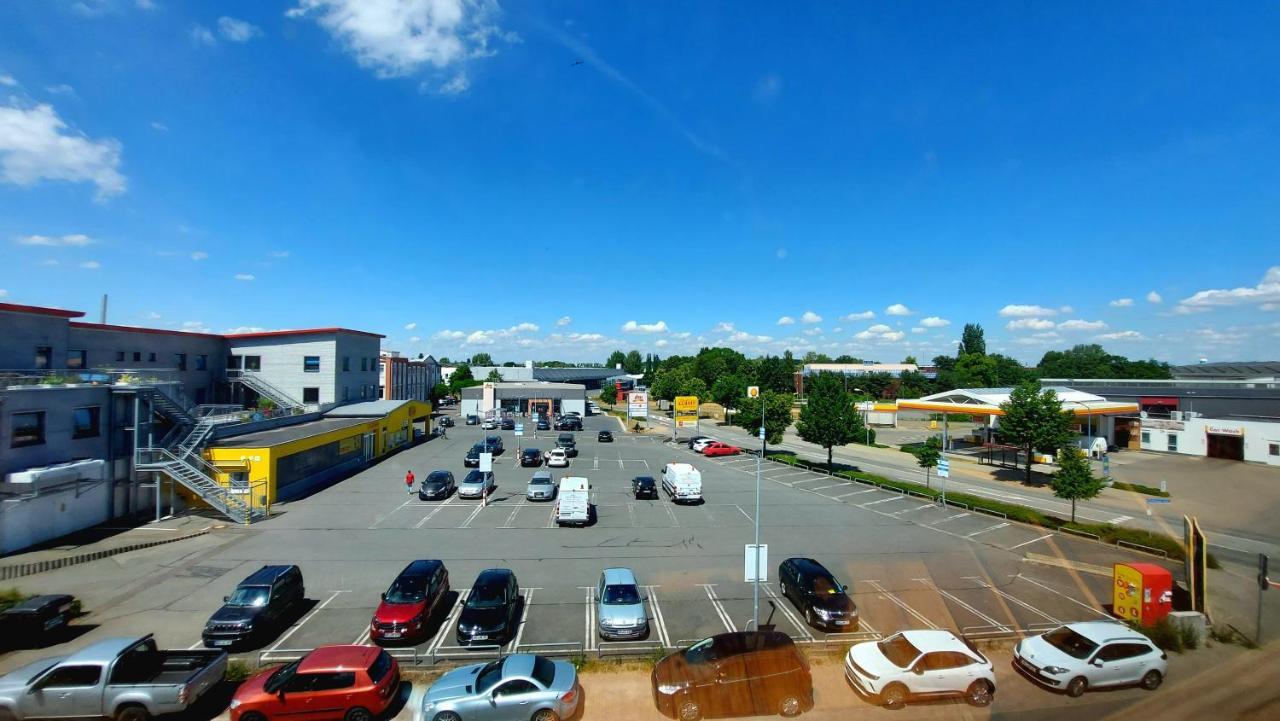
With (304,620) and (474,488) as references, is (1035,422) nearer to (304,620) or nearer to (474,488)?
(474,488)

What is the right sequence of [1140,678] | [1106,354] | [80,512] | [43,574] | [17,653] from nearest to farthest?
[1140,678] < [17,653] < [43,574] < [80,512] < [1106,354]

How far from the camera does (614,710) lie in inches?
404

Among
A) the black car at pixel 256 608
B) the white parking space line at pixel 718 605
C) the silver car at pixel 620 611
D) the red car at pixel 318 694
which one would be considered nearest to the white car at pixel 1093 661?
the white parking space line at pixel 718 605

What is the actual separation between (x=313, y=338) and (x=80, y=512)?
23.3 meters

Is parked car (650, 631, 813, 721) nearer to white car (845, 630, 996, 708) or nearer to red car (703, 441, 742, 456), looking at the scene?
white car (845, 630, 996, 708)

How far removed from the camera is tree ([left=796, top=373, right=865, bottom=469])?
3838 cm

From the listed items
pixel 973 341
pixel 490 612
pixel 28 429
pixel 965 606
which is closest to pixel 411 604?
pixel 490 612

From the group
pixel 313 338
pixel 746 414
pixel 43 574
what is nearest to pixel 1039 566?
pixel 746 414

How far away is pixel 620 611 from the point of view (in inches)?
534

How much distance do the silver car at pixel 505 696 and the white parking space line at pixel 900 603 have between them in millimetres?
9404

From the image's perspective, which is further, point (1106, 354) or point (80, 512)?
point (1106, 354)

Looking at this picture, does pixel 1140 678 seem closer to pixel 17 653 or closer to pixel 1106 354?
pixel 17 653

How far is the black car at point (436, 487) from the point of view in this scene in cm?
2768

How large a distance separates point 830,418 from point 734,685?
30644mm
